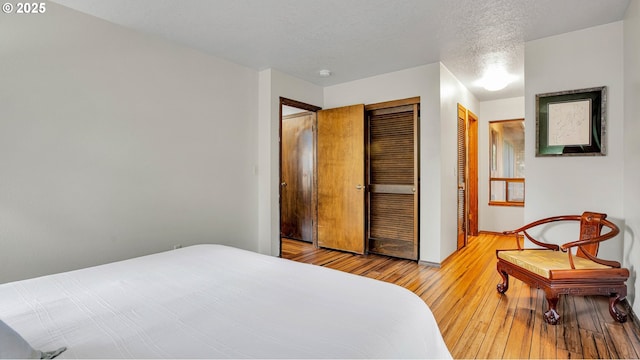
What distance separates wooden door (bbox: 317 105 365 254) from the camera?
4.08m

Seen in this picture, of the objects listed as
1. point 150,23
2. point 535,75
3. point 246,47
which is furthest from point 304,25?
point 535,75

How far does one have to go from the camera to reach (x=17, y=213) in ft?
6.98

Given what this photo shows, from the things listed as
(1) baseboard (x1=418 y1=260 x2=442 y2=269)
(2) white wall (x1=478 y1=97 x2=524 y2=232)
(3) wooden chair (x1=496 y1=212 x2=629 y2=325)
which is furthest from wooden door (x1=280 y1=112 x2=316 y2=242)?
(2) white wall (x1=478 y1=97 x2=524 y2=232)

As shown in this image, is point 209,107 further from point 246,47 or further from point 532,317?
point 532,317

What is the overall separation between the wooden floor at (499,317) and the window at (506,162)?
2.36m

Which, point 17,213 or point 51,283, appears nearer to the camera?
point 51,283

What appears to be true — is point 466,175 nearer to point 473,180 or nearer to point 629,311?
point 473,180

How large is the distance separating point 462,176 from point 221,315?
4370 millimetres

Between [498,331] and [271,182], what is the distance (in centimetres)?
271

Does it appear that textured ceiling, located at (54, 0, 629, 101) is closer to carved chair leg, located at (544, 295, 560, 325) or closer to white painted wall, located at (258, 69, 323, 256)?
white painted wall, located at (258, 69, 323, 256)

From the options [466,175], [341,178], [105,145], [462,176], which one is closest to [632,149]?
[462,176]

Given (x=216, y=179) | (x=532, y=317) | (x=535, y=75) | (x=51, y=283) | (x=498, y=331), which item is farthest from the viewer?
(x=216, y=179)

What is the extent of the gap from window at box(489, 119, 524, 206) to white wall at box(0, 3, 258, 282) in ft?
15.1

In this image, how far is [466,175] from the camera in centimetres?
474
